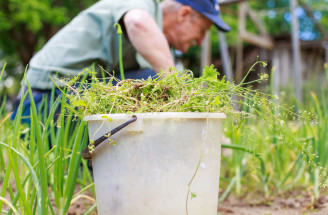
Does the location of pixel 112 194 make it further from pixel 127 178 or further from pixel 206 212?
pixel 206 212

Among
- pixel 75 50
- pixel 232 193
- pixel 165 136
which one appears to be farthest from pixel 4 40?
pixel 165 136

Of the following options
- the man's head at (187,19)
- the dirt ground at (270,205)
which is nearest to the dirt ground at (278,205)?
the dirt ground at (270,205)

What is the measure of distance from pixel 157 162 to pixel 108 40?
128 centimetres

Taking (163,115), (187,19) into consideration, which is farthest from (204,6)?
(163,115)

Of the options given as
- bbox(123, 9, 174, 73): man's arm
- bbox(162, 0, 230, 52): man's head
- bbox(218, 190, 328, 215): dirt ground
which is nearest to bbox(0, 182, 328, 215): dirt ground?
bbox(218, 190, 328, 215): dirt ground

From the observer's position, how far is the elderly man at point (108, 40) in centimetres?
167

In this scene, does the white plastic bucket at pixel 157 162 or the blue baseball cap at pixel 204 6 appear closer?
the white plastic bucket at pixel 157 162

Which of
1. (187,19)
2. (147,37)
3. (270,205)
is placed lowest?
(270,205)

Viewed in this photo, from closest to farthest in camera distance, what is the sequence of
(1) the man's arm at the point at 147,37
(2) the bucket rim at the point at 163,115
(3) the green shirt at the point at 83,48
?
1. (2) the bucket rim at the point at 163,115
2. (1) the man's arm at the point at 147,37
3. (3) the green shirt at the point at 83,48

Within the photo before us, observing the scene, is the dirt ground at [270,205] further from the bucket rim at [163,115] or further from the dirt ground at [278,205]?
the bucket rim at [163,115]

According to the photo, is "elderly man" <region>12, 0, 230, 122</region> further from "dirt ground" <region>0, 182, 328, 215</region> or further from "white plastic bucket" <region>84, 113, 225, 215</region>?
"white plastic bucket" <region>84, 113, 225, 215</region>

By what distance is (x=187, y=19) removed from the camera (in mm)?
2109

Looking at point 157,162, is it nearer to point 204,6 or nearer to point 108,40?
point 108,40

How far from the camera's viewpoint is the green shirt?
6.08ft
